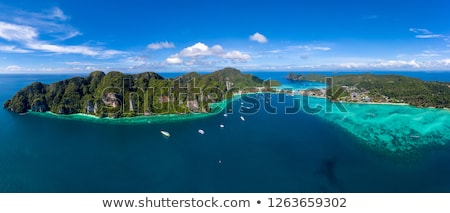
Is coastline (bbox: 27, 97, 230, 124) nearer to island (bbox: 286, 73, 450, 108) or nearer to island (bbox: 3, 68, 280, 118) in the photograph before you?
island (bbox: 3, 68, 280, 118)

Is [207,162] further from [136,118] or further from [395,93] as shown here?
[395,93]

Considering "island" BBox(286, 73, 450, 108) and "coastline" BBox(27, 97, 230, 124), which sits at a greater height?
"island" BBox(286, 73, 450, 108)

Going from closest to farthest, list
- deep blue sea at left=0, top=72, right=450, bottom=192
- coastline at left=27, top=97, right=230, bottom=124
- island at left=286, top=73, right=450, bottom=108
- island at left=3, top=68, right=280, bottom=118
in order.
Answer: deep blue sea at left=0, top=72, right=450, bottom=192 → coastline at left=27, top=97, right=230, bottom=124 → island at left=3, top=68, right=280, bottom=118 → island at left=286, top=73, right=450, bottom=108

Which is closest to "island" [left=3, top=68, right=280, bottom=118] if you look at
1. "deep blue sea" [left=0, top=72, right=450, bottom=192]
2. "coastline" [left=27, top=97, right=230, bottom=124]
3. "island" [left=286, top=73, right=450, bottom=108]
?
"coastline" [left=27, top=97, right=230, bottom=124]

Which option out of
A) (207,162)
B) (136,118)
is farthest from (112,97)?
(207,162)

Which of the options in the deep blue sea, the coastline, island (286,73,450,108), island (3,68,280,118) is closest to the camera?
the deep blue sea

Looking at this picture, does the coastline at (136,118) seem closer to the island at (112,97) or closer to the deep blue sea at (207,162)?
the island at (112,97)

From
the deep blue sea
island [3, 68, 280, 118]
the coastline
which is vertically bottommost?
the deep blue sea

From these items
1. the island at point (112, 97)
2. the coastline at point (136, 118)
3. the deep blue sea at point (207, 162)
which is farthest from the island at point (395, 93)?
the island at point (112, 97)

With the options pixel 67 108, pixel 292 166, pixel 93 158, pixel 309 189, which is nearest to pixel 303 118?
pixel 292 166
